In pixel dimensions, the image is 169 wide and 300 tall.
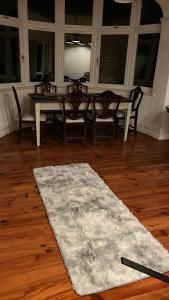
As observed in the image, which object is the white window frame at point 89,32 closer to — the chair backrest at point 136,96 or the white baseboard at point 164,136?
the chair backrest at point 136,96

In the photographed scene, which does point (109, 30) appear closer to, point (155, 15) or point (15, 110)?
point (155, 15)

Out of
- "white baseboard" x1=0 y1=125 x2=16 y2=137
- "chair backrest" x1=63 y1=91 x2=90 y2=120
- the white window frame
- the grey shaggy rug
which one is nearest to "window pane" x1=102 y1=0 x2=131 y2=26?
the white window frame

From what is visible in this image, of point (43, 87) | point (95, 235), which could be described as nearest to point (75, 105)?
point (43, 87)

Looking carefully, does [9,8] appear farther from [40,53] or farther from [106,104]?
[106,104]

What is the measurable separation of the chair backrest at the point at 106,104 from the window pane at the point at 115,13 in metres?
2.02

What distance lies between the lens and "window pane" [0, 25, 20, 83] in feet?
14.8

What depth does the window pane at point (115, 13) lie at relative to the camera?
516cm

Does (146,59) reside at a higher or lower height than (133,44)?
lower

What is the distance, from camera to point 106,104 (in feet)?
13.8

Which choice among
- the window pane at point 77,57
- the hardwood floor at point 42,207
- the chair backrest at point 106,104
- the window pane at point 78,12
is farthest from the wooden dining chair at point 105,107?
the window pane at point 78,12

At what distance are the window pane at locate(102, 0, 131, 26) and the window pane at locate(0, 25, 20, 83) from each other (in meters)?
1.98

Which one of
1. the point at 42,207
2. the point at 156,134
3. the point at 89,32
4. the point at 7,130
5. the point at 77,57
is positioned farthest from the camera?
the point at 77,57

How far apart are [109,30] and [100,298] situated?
5205 mm

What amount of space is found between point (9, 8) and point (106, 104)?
2534 millimetres
